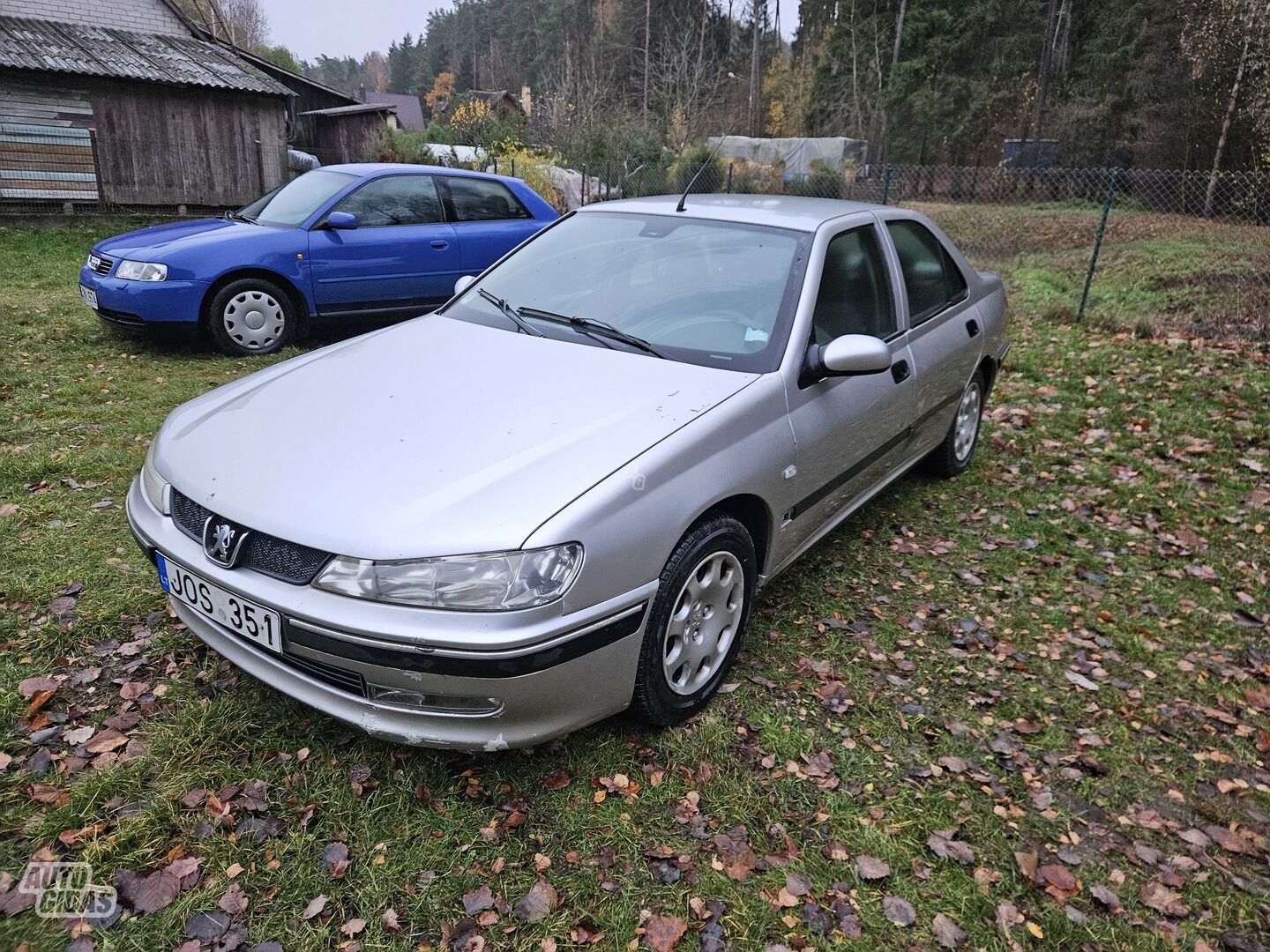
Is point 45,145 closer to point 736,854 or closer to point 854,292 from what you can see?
point 854,292

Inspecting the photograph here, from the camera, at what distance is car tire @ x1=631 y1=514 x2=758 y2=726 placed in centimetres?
246

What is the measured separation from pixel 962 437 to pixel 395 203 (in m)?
5.16

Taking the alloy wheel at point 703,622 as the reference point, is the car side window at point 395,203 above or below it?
above

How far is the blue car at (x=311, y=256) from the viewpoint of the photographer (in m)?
6.31

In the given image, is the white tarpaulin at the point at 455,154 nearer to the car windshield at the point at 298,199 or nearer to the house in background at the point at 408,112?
the car windshield at the point at 298,199

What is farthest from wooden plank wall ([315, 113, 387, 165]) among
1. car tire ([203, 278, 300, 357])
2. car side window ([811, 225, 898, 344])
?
car side window ([811, 225, 898, 344])

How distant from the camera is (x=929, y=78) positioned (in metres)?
34.5

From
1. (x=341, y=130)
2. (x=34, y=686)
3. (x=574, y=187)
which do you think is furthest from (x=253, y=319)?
(x=341, y=130)

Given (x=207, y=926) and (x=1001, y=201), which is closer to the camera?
(x=207, y=926)

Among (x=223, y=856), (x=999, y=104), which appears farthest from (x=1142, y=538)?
(x=999, y=104)

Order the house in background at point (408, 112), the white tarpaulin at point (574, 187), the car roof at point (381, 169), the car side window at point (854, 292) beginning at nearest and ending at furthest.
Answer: the car side window at point (854, 292)
the car roof at point (381, 169)
the white tarpaulin at point (574, 187)
the house in background at point (408, 112)

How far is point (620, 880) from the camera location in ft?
7.22

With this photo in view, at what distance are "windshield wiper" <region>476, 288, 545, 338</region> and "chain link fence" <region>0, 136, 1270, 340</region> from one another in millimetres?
7512

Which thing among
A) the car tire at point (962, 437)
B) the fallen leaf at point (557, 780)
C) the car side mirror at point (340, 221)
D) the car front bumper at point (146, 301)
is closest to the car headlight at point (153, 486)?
the fallen leaf at point (557, 780)
